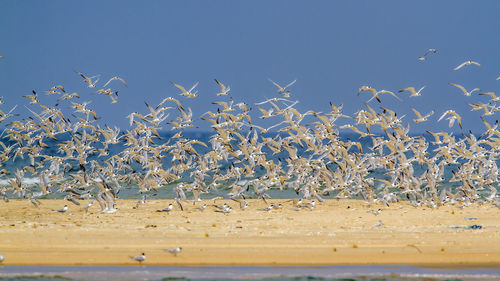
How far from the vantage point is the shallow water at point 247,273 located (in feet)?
41.2

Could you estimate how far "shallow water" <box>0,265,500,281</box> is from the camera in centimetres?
1255

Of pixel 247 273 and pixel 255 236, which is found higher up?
pixel 255 236

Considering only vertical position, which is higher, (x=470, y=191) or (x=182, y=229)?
(x=470, y=191)

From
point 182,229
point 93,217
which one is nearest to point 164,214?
point 93,217

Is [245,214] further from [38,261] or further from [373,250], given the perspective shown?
[38,261]

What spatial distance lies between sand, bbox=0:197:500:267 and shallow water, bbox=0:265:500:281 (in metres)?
0.48

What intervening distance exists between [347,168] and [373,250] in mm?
11947

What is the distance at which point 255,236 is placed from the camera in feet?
55.7

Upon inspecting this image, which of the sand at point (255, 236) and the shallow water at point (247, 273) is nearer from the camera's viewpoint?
the shallow water at point (247, 273)

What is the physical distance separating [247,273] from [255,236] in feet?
13.2

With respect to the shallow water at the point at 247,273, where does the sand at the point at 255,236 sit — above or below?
above

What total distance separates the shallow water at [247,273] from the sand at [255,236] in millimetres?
477

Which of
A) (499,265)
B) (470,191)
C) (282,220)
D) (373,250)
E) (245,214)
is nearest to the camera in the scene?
(499,265)

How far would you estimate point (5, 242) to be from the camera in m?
15.7
